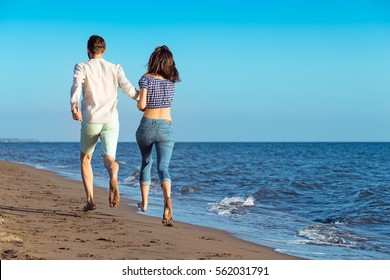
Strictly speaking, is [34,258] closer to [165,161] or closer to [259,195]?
[165,161]

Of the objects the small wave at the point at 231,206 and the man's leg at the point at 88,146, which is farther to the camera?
the small wave at the point at 231,206

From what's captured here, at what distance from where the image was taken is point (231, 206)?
11703 mm

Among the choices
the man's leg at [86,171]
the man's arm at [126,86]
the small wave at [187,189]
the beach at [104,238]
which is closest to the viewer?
the beach at [104,238]

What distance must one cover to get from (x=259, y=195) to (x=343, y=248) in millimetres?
7080

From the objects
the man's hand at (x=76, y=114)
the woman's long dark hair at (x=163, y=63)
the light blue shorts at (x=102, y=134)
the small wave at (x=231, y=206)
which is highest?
the woman's long dark hair at (x=163, y=63)

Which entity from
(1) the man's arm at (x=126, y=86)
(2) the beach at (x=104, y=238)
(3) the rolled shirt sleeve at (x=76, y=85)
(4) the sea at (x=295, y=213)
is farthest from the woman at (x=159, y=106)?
(4) the sea at (x=295, y=213)

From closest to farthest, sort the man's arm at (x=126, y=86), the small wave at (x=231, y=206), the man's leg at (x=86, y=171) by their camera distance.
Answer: the man's arm at (x=126, y=86)
the man's leg at (x=86, y=171)
the small wave at (x=231, y=206)

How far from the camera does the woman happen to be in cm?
653

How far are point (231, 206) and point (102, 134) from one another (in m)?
5.19

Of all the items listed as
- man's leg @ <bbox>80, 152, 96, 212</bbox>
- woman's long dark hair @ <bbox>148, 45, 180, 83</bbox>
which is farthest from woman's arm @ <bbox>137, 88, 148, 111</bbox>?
man's leg @ <bbox>80, 152, 96, 212</bbox>

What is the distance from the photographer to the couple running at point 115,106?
21.5ft

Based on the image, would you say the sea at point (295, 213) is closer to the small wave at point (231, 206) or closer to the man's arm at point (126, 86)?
the small wave at point (231, 206)

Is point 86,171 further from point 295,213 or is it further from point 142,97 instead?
point 295,213

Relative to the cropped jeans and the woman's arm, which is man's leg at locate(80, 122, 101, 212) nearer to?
the cropped jeans
